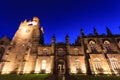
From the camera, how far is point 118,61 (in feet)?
118

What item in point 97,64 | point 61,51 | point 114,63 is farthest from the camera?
point 61,51

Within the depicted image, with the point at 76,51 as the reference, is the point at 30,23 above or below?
above

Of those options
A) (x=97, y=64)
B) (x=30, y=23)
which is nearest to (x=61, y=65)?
(x=97, y=64)

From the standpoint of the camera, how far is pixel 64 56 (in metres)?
37.3

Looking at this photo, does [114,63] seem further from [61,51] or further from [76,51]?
[61,51]

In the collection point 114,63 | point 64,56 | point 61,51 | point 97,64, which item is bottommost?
point 97,64

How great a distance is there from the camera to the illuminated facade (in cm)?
3469

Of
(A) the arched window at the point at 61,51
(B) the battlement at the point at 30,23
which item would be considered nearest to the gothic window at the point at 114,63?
(A) the arched window at the point at 61,51

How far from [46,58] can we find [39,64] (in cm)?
282

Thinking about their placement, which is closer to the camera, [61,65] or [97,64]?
[97,64]

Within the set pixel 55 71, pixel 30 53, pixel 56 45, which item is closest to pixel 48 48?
pixel 56 45

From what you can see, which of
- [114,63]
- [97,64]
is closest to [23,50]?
[97,64]

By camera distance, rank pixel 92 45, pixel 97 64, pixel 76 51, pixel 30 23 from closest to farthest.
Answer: pixel 97 64
pixel 76 51
pixel 92 45
pixel 30 23

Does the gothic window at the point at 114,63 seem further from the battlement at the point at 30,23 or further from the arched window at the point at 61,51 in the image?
the battlement at the point at 30,23
